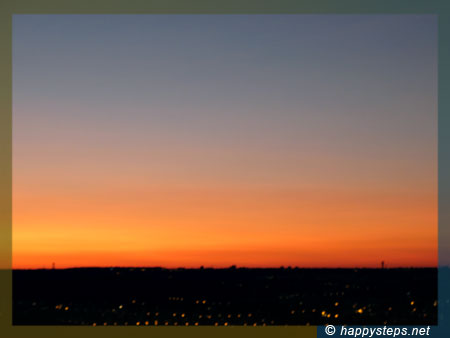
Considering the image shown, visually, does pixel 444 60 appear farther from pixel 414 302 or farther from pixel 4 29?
pixel 414 302

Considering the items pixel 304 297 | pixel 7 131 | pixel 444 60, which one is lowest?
pixel 304 297

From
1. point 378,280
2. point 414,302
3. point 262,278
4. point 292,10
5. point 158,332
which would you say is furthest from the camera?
point 262,278

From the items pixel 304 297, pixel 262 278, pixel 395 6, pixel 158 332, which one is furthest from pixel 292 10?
pixel 262 278

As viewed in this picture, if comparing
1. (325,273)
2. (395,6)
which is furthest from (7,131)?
(325,273)

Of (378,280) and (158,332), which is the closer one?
(158,332)

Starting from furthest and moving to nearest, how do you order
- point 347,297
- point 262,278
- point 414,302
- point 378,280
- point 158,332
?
point 262,278 < point 378,280 < point 347,297 < point 414,302 < point 158,332

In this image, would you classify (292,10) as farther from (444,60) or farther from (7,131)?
(7,131)

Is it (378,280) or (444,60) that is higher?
(444,60)
